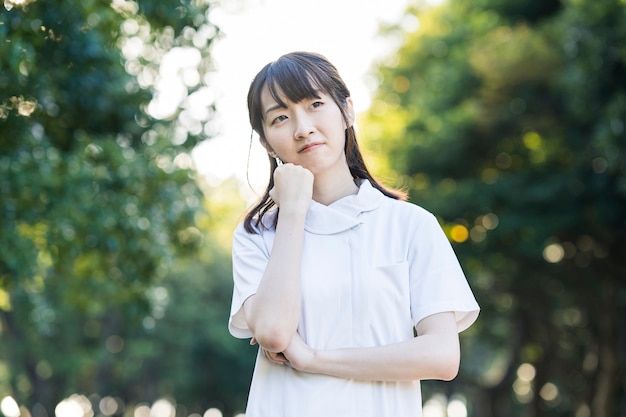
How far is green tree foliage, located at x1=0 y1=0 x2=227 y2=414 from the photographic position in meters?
8.41

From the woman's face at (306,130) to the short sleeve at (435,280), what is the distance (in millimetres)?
359

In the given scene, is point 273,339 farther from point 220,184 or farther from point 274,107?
point 220,184

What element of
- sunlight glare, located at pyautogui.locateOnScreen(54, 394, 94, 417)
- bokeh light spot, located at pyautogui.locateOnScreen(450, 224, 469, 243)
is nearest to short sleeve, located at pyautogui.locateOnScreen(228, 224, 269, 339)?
bokeh light spot, located at pyautogui.locateOnScreen(450, 224, 469, 243)

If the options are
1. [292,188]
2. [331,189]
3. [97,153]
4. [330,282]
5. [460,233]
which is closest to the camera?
[330,282]

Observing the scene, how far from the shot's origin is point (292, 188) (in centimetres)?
283

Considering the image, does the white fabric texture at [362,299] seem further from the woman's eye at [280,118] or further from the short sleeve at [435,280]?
the woman's eye at [280,118]

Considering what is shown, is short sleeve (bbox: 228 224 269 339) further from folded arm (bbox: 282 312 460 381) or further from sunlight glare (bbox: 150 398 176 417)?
sunlight glare (bbox: 150 398 176 417)

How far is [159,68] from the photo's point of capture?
42.5 feet

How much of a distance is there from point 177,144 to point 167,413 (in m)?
38.7

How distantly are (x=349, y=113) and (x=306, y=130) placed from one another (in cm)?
24

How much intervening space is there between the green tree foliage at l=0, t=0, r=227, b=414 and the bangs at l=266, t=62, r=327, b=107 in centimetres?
381

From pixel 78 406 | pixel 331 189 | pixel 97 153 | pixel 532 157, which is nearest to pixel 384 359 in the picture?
pixel 331 189

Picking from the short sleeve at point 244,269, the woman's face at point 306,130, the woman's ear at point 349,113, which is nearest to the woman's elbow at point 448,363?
the short sleeve at point 244,269

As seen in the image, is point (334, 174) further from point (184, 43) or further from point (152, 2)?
point (184, 43)
